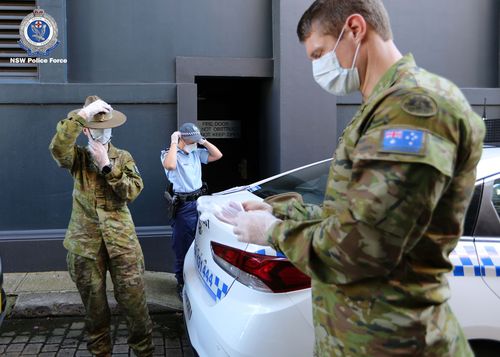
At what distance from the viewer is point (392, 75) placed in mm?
1308

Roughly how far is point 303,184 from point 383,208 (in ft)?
6.96

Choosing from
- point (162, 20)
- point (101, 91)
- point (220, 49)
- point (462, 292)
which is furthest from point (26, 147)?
point (462, 292)

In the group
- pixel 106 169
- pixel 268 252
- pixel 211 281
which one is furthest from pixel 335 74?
pixel 106 169

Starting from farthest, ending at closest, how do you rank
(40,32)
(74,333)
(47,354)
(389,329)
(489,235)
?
(40,32)
(74,333)
(47,354)
(489,235)
(389,329)

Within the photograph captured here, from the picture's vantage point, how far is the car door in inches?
90.4

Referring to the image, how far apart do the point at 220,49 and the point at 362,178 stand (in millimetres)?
4827

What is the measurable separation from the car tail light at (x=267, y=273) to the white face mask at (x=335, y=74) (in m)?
0.93

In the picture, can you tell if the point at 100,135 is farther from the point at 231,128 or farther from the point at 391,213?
the point at 231,128

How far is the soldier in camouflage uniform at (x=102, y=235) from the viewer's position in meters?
3.18

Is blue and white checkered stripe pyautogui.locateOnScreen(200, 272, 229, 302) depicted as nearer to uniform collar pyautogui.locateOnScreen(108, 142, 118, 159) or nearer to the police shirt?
uniform collar pyautogui.locateOnScreen(108, 142, 118, 159)

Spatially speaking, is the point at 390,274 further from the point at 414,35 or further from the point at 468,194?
the point at 414,35

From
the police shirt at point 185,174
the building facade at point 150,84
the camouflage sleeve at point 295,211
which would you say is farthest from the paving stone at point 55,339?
the camouflage sleeve at point 295,211

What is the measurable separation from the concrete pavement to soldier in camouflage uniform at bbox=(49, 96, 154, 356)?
123cm

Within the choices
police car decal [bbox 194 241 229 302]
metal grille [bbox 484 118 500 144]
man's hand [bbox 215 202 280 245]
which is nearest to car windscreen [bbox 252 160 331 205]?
police car decal [bbox 194 241 229 302]
